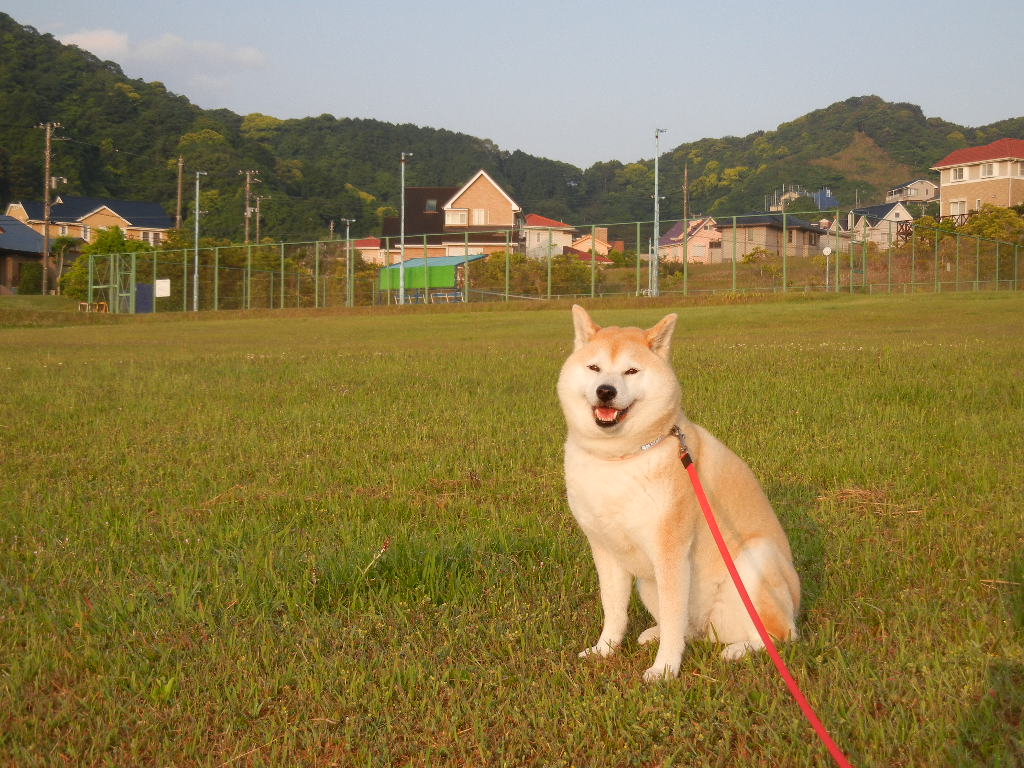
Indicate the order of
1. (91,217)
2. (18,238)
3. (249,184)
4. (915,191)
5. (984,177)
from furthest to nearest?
(915,191)
(91,217)
(984,177)
(249,184)
(18,238)

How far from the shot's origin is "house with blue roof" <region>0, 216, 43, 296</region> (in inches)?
2817

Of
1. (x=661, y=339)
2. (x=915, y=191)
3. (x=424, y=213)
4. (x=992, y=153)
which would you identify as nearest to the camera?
(x=661, y=339)

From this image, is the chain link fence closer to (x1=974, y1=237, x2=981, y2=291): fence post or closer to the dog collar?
(x1=974, y1=237, x2=981, y2=291): fence post

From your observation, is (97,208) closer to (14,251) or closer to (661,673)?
(14,251)

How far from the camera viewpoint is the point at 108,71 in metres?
103

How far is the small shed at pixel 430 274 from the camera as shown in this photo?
4281 cm

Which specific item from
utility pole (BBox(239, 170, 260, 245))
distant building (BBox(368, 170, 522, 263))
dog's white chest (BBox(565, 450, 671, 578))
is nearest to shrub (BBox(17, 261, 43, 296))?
utility pole (BBox(239, 170, 260, 245))

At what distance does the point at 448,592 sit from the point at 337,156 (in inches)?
4656

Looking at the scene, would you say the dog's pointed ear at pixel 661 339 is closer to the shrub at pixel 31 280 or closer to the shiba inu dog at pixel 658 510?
the shiba inu dog at pixel 658 510

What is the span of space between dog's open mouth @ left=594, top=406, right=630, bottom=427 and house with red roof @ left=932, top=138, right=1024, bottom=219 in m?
85.5

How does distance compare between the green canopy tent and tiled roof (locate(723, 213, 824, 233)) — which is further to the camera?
the green canopy tent

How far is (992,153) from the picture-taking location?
80.8 meters

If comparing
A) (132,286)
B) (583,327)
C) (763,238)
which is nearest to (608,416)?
(583,327)

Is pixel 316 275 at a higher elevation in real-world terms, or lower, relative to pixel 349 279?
higher
